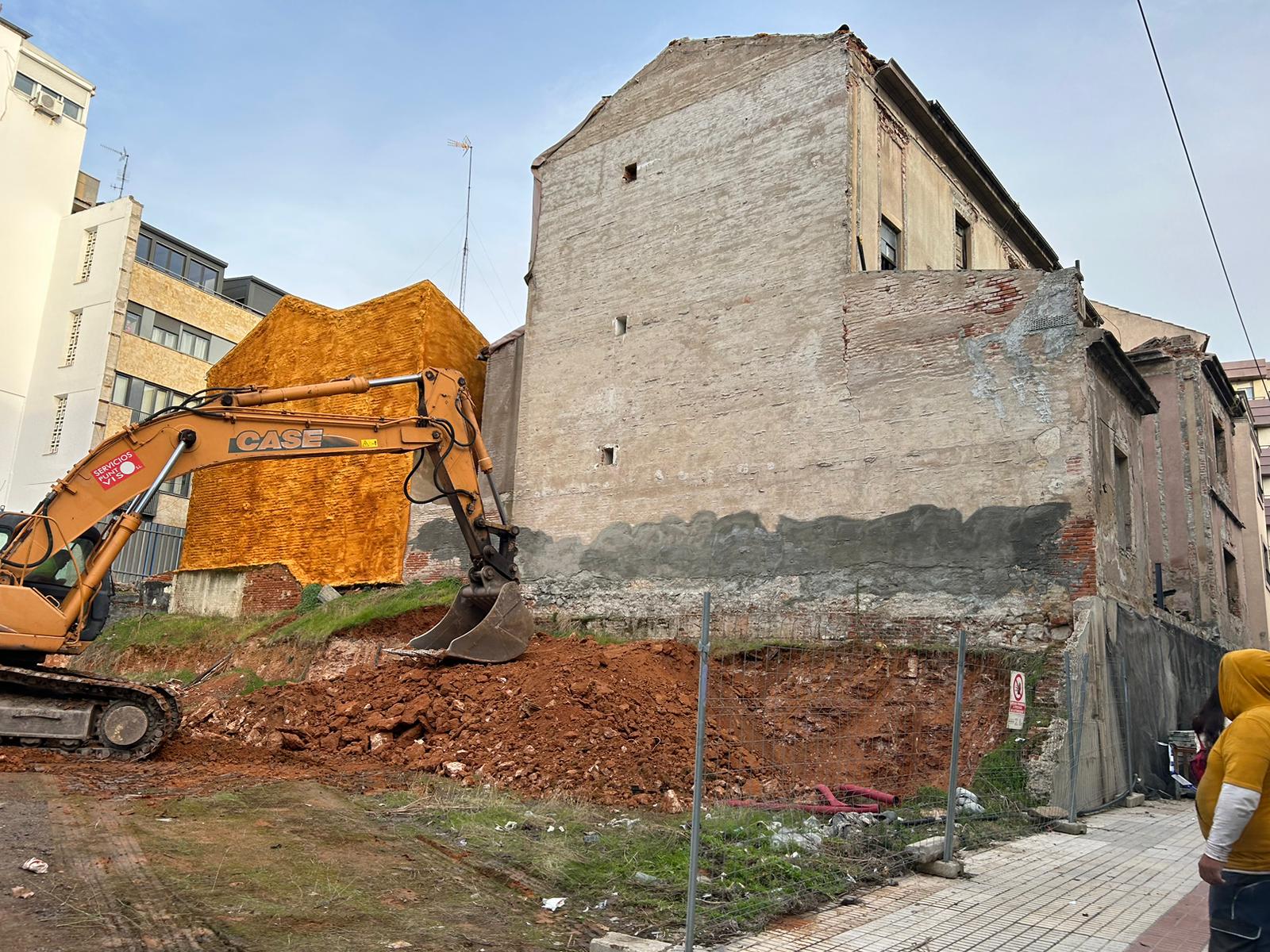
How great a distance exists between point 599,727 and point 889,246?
1047cm

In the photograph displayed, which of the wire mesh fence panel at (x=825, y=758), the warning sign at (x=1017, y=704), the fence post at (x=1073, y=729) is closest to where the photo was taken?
the wire mesh fence panel at (x=825, y=758)

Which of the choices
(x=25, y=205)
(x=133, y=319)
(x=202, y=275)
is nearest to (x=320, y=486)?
(x=133, y=319)

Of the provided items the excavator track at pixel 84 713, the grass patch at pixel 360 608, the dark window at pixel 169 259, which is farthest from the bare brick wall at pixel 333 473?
the dark window at pixel 169 259

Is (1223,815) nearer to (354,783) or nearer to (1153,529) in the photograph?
(354,783)

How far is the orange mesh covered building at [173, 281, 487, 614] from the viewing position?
62.2 feet

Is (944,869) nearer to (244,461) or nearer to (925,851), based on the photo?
(925,851)

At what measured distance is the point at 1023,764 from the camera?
1040cm

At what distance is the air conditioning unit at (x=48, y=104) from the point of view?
34.7m

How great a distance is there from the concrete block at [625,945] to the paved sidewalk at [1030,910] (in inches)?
16.8

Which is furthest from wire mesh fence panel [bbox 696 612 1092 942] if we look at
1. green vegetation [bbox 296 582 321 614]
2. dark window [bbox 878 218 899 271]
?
green vegetation [bbox 296 582 321 614]

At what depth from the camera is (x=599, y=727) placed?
32.5 feet

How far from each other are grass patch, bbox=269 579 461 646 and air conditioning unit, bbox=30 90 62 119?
91.7 ft

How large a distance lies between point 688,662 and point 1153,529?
10.0 m

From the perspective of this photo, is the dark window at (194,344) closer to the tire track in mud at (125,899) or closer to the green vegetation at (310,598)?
the green vegetation at (310,598)
